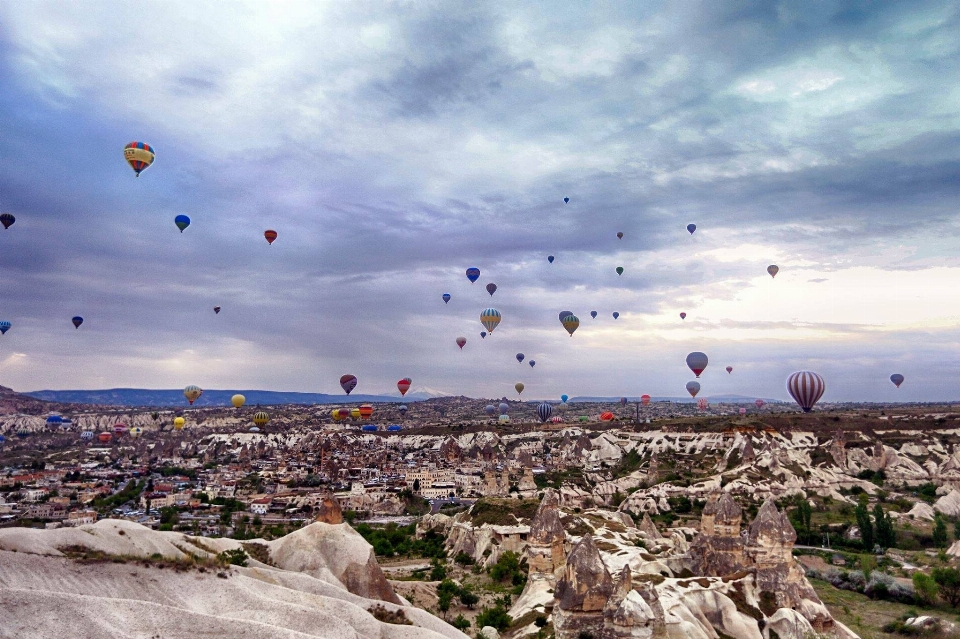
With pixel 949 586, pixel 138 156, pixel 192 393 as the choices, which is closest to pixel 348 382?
pixel 192 393

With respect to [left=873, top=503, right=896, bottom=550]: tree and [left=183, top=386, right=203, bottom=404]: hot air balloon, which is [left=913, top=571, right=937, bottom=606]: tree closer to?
[left=873, top=503, right=896, bottom=550]: tree

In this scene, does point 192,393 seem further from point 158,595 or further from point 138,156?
point 158,595

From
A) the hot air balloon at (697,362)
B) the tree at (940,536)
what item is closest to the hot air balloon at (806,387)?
the hot air balloon at (697,362)

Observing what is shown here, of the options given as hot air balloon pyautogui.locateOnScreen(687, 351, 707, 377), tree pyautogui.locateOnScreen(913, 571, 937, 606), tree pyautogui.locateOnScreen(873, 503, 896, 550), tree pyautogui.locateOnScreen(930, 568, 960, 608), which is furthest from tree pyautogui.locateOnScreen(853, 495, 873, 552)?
hot air balloon pyautogui.locateOnScreen(687, 351, 707, 377)

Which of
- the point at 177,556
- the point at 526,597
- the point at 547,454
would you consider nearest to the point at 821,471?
the point at 547,454

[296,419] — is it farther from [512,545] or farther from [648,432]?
[512,545]
